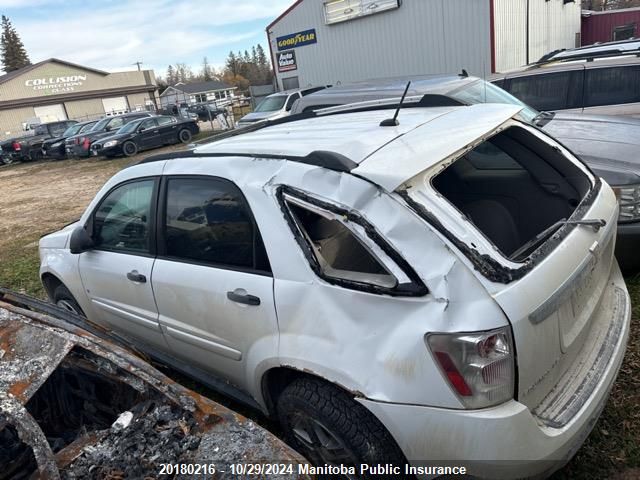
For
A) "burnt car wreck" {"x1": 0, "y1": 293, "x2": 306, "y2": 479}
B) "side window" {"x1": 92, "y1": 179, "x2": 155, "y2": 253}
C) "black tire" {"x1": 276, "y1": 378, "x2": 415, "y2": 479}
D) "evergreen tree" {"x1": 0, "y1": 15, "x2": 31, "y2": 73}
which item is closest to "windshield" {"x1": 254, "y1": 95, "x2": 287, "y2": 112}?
"side window" {"x1": 92, "y1": 179, "x2": 155, "y2": 253}

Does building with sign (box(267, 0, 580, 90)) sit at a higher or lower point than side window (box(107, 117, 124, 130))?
higher

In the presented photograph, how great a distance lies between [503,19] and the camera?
15234 millimetres

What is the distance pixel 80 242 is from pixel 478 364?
104 inches

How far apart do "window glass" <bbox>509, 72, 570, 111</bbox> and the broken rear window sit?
393cm

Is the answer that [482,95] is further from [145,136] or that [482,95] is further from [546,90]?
[145,136]

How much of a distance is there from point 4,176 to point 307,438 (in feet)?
72.5

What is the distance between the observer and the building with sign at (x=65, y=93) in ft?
138

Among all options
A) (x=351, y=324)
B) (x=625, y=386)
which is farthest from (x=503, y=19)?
(x=351, y=324)

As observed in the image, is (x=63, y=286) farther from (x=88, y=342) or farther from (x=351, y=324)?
(x=351, y=324)

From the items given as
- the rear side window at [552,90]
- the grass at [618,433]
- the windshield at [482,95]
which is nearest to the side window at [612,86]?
the rear side window at [552,90]

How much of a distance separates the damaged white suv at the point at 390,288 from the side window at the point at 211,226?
10 mm

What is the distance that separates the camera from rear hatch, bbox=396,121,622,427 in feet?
5.51

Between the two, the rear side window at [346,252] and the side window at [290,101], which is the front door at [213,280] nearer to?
the rear side window at [346,252]

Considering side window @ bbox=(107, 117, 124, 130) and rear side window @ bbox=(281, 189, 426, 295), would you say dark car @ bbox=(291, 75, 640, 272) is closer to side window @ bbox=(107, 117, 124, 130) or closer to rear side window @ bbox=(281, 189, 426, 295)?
rear side window @ bbox=(281, 189, 426, 295)
